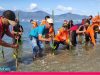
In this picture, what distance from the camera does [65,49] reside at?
20.6 m

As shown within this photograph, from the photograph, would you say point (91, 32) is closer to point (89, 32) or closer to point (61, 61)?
point (89, 32)

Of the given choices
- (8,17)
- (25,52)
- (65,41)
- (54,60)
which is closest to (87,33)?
(65,41)

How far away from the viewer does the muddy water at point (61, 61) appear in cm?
1430

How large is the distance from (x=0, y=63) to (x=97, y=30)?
9956 millimetres

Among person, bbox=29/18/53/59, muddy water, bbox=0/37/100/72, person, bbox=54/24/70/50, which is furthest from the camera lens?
person, bbox=54/24/70/50

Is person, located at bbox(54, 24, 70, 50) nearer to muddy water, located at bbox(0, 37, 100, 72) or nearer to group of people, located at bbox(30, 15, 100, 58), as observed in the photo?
group of people, located at bbox(30, 15, 100, 58)

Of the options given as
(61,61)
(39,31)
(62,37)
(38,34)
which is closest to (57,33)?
(62,37)

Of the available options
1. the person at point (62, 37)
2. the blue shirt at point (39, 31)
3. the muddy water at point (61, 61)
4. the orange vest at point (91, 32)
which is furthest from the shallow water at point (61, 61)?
the orange vest at point (91, 32)

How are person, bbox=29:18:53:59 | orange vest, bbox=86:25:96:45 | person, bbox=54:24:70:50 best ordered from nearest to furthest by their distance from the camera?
person, bbox=29:18:53:59
person, bbox=54:24:70:50
orange vest, bbox=86:25:96:45

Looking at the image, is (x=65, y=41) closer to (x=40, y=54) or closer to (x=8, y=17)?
(x=40, y=54)

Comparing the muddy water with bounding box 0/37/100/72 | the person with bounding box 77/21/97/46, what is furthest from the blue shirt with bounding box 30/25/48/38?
the person with bounding box 77/21/97/46

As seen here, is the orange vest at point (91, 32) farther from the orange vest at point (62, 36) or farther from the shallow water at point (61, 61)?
the orange vest at point (62, 36)

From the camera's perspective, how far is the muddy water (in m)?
14.3

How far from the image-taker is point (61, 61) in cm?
1625
